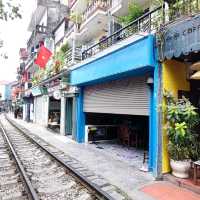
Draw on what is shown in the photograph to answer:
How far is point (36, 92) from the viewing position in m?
29.4

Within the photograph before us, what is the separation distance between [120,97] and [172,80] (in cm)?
319

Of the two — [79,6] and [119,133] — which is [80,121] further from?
[79,6]

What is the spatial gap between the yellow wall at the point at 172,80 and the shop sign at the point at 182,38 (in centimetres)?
54

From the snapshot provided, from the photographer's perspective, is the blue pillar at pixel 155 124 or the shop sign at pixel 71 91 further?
the shop sign at pixel 71 91

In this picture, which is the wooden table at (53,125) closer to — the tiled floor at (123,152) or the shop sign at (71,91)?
the shop sign at (71,91)

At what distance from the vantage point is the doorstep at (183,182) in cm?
658

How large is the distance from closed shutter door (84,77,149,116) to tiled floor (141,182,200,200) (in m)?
2.67

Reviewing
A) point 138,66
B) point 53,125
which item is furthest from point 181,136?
point 53,125

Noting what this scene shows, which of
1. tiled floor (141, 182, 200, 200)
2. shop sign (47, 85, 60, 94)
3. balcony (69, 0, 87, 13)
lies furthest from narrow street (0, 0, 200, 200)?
balcony (69, 0, 87, 13)

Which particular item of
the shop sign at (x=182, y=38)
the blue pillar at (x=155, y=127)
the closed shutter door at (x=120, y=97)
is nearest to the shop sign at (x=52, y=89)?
the closed shutter door at (x=120, y=97)

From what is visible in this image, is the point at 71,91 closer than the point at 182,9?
No

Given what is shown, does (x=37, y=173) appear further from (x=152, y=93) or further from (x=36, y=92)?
(x=36, y=92)

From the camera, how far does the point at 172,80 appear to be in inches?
314

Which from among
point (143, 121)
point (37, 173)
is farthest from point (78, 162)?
point (143, 121)
